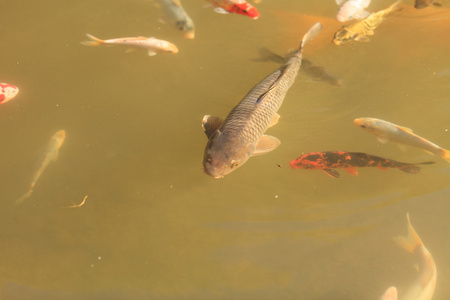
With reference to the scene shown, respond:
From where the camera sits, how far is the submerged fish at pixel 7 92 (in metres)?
4.34

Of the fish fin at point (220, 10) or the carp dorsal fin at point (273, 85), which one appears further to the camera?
the fish fin at point (220, 10)

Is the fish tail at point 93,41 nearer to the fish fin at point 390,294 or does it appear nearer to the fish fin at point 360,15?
the fish fin at point 360,15

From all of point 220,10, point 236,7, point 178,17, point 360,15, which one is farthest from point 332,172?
point 178,17

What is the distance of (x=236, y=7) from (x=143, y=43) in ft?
4.55

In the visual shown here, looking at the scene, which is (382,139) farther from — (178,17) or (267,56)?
(178,17)

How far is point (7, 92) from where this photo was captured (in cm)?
439

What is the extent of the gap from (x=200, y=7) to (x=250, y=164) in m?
2.61

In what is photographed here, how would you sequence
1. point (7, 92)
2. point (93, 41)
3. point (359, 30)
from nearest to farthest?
point (7, 92)
point (359, 30)
point (93, 41)

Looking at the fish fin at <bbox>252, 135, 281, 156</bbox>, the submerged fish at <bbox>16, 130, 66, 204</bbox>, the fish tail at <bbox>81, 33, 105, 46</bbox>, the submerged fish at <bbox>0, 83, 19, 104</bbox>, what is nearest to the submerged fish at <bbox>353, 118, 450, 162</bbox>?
the fish fin at <bbox>252, 135, 281, 156</bbox>

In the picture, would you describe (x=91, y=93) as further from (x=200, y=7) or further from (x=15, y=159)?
(x=200, y=7)

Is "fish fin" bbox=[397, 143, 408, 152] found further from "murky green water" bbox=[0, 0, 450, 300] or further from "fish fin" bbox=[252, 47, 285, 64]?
"fish fin" bbox=[252, 47, 285, 64]

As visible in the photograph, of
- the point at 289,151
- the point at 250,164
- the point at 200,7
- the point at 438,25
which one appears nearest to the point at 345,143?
the point at 289,151

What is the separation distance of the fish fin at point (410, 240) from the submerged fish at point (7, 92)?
483 centimetres

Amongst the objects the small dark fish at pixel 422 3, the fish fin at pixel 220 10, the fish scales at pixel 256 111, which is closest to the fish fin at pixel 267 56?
the fish fin at pixel 220 10
